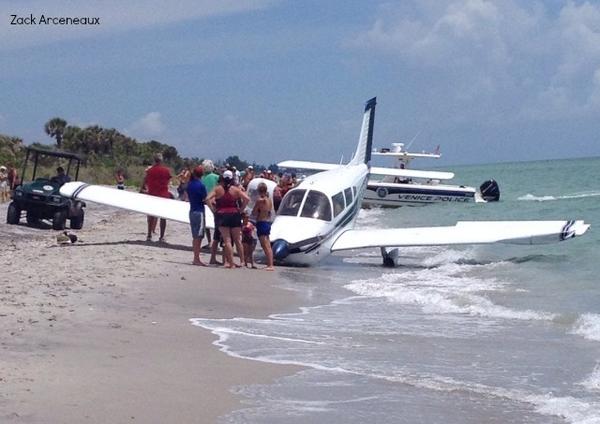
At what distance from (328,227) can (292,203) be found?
0.81m

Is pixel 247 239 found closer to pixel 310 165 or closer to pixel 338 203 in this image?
pixel 338 203

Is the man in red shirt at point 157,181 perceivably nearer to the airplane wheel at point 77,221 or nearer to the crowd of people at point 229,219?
the crowd of people at point 229,219

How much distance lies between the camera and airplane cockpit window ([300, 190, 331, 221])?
52.7ft

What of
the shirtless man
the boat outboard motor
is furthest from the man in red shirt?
the boat outboard motor

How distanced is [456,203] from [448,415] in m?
35.8

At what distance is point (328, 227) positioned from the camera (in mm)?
Answer: 16094

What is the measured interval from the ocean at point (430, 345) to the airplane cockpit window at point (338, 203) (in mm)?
1069

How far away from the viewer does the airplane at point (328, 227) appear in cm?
1552

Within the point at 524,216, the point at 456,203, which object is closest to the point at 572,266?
the point at 524,216

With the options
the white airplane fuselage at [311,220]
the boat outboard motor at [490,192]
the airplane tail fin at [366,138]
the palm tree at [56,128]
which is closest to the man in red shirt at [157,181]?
the white airplane fuselage at [311,220]

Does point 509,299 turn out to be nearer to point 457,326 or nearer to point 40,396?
point 457,326

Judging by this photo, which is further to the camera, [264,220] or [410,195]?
[410,195]

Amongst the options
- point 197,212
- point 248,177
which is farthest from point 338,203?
point 197,212

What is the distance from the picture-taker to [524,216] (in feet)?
107
